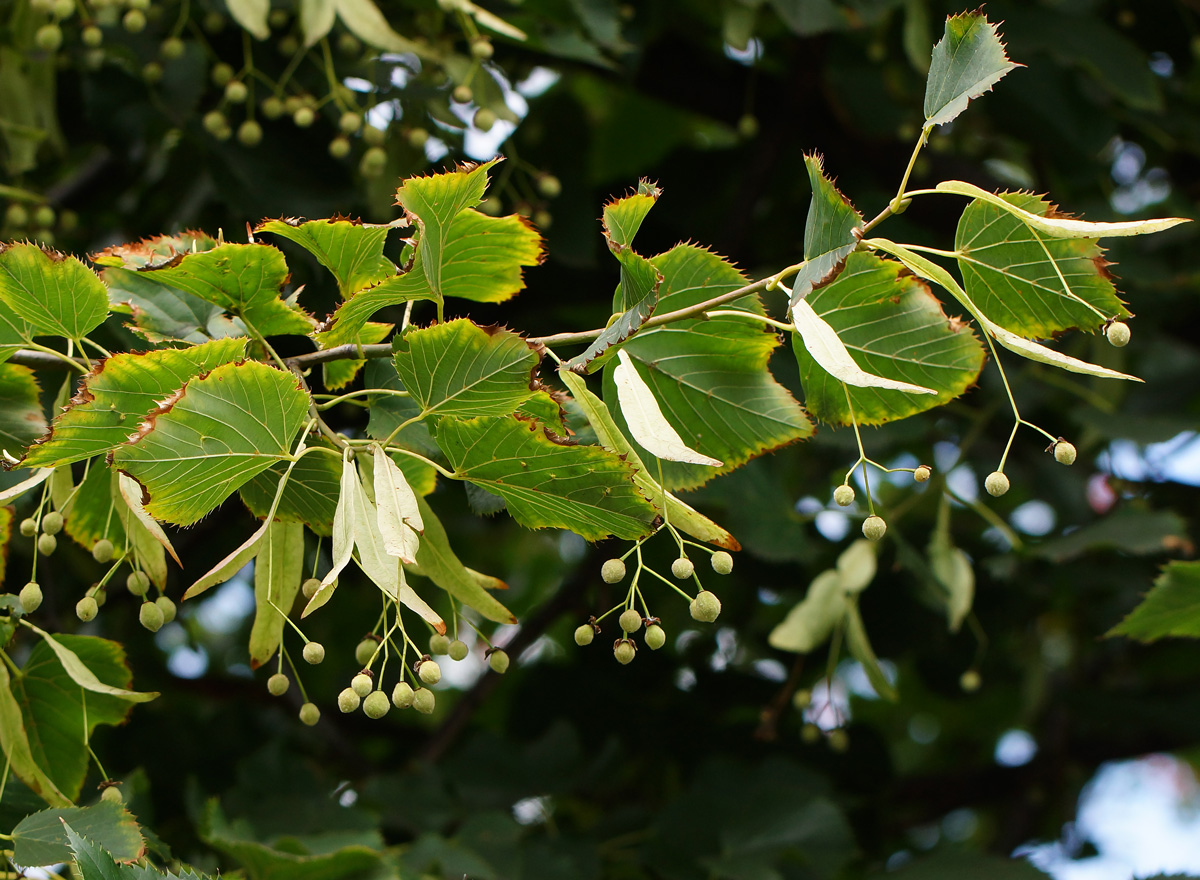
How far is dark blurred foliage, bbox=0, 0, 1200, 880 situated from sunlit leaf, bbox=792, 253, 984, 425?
2.95 ft

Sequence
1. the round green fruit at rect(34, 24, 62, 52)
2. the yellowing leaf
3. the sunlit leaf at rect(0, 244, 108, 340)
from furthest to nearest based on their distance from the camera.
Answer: the round green fruit at rect(34, 24, 62, 52), the sunlit leaf at rect(0, 244, 108, 340), the yellowing leaf

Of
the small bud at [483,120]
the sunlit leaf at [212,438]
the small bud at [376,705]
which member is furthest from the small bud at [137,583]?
the small bud at [483,120]

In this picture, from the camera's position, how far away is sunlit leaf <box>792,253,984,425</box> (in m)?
0.77

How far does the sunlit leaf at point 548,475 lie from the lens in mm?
702

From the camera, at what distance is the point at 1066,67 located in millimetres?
2105

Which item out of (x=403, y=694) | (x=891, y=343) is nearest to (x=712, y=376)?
(x=891, y=343)

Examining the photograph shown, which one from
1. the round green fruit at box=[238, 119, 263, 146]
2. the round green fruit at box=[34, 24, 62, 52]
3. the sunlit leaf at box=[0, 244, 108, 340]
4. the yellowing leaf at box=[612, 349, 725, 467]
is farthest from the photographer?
the round green fruit at box=[238, 119, 263, 146]

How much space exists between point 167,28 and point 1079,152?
182 centimetres

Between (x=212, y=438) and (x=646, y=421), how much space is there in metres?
0.30

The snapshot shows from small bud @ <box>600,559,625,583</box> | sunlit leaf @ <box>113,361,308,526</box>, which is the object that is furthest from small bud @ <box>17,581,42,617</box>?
small bud @ <box>600,559,625,583</box>

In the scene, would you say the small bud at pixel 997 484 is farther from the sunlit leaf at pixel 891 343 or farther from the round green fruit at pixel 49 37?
the round green fruit at pixel 49 37

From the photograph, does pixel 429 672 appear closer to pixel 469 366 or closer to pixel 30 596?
pixel 469 366

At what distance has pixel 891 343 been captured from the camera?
791 millimetres

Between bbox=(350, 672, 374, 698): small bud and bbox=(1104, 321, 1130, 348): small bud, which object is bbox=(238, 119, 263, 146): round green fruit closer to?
bbox=(350, 672, 374, 698): small bud
